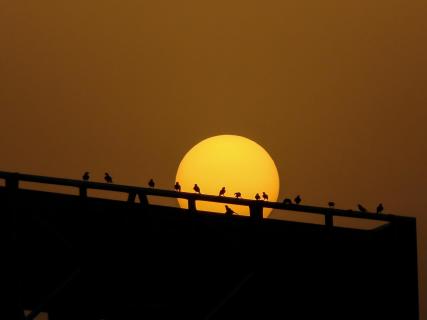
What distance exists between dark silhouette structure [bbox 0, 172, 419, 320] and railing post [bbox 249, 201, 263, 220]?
1cm

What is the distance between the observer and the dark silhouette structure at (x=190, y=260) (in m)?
5.76

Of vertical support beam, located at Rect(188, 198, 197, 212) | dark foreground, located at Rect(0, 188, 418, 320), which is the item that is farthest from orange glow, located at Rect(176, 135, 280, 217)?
vertical support beam, located at Rect(188, 198, 197, 212)

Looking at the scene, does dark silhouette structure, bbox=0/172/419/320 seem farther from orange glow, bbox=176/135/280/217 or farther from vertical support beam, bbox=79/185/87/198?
orange glow, bbox=176/135/280/217

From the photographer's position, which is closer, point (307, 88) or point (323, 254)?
point (323, 254)

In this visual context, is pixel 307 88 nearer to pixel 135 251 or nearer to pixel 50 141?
pixel 50 141

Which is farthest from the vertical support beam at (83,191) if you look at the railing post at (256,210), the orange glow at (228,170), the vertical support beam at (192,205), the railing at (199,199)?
the orange glow at (228,170)

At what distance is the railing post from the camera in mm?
5797

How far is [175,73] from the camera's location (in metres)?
10.9

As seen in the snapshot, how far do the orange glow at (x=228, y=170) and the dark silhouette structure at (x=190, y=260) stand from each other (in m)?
1.63

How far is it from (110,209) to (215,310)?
0.82 meters

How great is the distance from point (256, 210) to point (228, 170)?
2080 millimetres

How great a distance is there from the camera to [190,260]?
6.02 metres

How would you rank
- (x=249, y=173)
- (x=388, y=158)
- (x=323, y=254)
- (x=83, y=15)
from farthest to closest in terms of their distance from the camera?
1. (x=83, y=15)
2. (x=388, y=158)
3. (x=249, y=173)
4. (x=323, y=254)

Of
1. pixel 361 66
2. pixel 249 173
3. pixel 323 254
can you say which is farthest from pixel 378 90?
pixel 323 254
